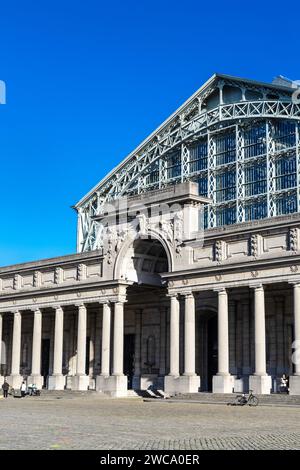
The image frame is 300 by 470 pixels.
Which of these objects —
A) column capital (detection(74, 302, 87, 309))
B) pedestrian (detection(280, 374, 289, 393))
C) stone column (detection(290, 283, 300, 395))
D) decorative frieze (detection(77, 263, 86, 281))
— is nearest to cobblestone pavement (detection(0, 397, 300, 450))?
stone column (detection(290, 283, 300, 395))

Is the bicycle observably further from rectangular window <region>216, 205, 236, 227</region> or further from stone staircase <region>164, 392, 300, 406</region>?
rectangular window <region>216, 205, 236, 227</region>

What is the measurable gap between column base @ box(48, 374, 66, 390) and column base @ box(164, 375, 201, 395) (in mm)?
12919

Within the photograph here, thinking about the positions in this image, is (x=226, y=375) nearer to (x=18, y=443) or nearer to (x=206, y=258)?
(x=206, y=258)

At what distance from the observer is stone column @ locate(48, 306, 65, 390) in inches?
2442

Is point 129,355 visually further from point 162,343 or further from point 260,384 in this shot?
point 260,384

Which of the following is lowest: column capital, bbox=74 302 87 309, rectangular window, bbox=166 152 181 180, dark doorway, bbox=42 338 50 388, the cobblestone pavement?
the cobblestone pavement

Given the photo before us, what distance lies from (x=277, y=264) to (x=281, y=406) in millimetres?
9162

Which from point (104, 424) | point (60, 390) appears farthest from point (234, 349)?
point (104, 424)

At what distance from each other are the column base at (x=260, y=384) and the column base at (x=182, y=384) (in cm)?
556

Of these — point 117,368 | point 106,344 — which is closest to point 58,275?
point 106,344

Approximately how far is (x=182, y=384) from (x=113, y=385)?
24.0 ft

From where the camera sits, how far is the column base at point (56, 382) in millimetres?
61906
